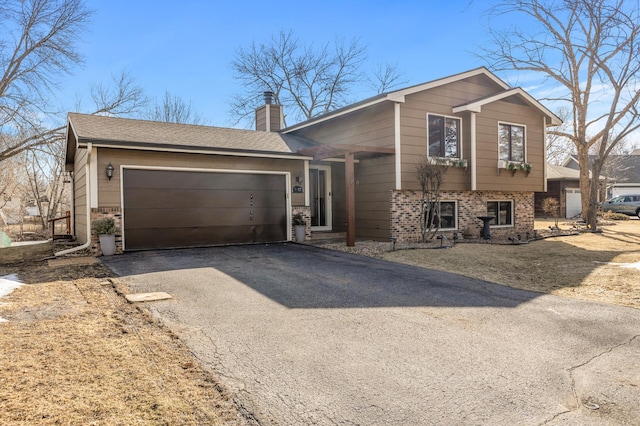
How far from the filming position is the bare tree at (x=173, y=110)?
93.2 ft

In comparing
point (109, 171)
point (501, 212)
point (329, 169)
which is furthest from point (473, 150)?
point (109, 171)

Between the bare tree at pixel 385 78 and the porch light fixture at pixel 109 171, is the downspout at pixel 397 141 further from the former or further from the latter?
the bare tree at pixel 385 78

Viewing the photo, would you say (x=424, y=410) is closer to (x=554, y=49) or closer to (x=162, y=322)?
(x=162, y=322)

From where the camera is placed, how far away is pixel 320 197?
1416 centimetres

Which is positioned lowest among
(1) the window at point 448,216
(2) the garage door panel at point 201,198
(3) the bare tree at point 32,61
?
(1) the window at point 448,216

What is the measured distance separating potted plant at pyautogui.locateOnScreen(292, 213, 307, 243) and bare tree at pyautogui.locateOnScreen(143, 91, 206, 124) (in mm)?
19500

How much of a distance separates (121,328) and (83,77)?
21928 mm

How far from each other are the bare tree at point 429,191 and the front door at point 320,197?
11.0 feet

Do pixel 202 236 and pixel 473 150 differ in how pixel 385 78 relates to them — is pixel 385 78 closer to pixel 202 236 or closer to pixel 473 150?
pixel 473 150

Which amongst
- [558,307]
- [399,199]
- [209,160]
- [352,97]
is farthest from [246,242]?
[352,97]

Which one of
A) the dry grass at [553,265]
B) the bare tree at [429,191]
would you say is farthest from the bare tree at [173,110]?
the dry grass at [553,265]

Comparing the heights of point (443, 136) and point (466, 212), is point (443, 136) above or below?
above

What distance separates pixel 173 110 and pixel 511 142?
22743 millimetres

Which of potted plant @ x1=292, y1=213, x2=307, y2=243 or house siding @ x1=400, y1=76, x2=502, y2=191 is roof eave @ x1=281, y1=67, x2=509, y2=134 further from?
potted plant @ x1=292, y1=213, x2=307, y2=243
